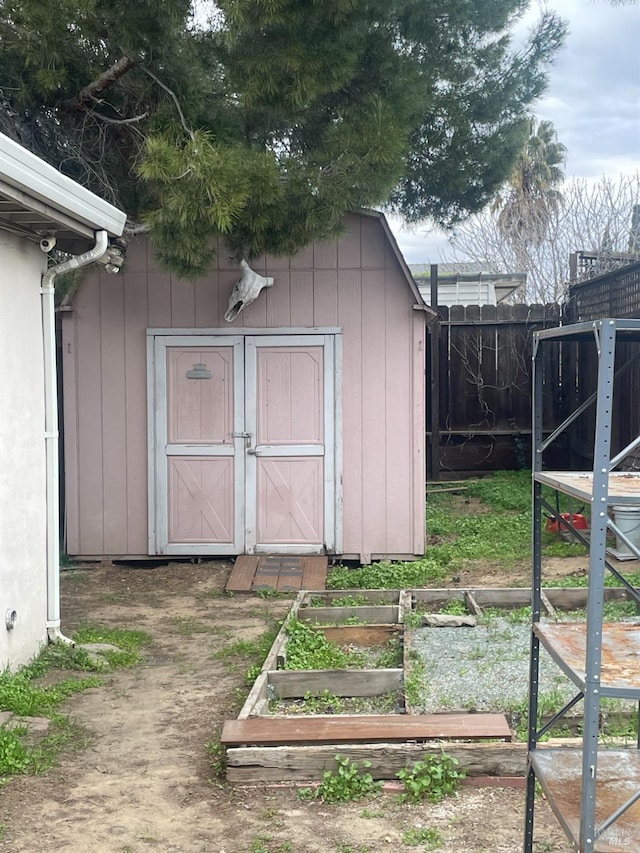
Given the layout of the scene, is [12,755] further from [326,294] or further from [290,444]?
[326,294]

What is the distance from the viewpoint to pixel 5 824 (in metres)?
3.50

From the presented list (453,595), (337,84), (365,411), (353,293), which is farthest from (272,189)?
(453,595)

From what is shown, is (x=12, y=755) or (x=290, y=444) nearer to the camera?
(x=12, y=755)

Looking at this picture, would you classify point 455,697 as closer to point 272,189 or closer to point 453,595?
point 453,595

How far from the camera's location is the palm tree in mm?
21922

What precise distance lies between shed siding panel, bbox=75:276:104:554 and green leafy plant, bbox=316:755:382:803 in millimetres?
5088

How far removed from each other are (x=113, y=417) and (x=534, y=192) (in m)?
19.4

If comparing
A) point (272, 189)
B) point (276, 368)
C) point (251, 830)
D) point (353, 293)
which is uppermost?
point (272, 189)

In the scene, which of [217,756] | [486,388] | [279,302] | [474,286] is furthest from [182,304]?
[474,286]

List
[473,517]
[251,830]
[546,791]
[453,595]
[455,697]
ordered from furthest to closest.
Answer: [473,517], [453,595], [455,697], [251,830], [546,791]

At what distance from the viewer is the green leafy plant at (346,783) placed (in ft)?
12.2

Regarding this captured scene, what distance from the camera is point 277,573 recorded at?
769cm

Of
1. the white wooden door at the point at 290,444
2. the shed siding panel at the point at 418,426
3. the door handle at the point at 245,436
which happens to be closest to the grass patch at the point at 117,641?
the white wooden door at the point at 290,444

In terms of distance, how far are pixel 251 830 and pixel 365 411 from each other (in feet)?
16.7
